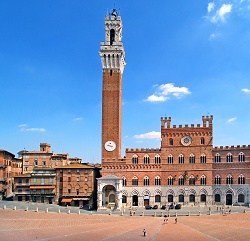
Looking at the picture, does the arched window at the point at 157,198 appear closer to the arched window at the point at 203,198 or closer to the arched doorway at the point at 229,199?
the arched window at the point at 203,198

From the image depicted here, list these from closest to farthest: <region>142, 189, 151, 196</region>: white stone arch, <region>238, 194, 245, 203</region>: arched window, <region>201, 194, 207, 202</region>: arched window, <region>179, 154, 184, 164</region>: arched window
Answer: <region>238, 194, 245, 203</region>: arched window → <region>201, 194, 207, 202</region>: arched window → <region>142, 189, 151, 196</region>: white stone arch → <region>179, 154, 184, 164</region>: arched window

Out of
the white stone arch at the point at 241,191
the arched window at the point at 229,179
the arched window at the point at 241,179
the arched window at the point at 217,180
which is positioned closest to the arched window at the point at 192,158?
the arched window at the point at 217,180

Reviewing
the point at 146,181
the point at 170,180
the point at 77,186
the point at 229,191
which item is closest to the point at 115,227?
the point at 146,181

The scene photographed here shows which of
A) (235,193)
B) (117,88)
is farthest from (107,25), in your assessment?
(235,193)

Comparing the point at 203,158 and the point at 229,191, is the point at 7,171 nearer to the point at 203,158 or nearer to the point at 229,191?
the point at 203,158

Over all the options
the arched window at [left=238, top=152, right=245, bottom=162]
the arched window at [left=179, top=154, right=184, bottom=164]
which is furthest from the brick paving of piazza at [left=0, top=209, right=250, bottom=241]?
the arched window at [left=179, top=154, right=184, bottom=164]

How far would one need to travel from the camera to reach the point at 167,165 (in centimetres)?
7469

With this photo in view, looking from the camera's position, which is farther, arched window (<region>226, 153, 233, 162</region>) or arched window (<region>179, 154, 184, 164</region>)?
arched window (<region>179, 154, 184, 164</region>)

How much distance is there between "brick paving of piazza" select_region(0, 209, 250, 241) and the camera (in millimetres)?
41906

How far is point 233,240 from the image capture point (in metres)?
39.8

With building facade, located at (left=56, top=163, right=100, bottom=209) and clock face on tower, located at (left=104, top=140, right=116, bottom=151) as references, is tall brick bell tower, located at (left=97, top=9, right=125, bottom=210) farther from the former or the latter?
building facade, located at (left=56, top=163, right=100, bottom=209)

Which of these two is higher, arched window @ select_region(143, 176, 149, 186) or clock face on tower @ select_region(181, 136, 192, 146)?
clock face on tower @ select_region(181, 136, 192, 146)

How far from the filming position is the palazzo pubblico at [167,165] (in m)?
72.1

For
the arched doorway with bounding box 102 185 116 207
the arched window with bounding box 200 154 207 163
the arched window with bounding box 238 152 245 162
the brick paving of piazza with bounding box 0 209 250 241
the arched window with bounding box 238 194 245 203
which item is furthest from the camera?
the arched window with bounding box 200 154 207 163
